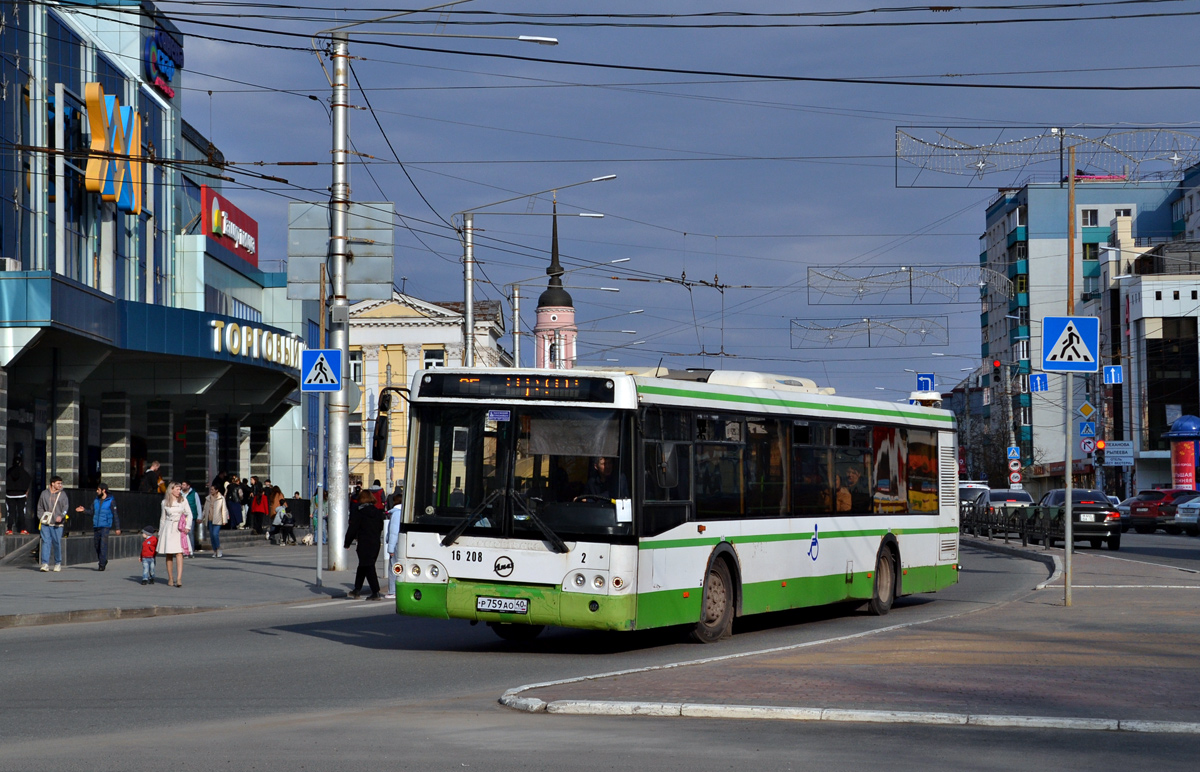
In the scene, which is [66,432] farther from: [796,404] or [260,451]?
[796,404]

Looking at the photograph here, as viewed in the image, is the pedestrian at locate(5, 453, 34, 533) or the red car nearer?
the pedestrian at locate(5, 453, 34, 533)

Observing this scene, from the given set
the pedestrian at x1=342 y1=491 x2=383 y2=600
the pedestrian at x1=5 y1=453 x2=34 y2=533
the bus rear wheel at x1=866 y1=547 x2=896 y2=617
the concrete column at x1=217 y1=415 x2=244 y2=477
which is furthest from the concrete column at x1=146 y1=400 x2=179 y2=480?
the bus rear wheel at x1=866 y1=547 x2=896 y2=617

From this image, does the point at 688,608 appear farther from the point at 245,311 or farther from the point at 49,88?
the point at 245,311

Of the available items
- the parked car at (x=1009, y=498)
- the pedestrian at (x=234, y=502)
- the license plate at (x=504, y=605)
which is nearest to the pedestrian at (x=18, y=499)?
the pedestrian at (x=234, y=502)

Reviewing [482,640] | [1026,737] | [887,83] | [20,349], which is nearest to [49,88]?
[20,349]

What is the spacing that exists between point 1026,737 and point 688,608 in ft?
19.9

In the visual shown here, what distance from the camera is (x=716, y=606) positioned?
600 inches

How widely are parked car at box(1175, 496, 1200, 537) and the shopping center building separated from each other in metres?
33.0

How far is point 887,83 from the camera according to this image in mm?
22422

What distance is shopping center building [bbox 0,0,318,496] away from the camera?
34.1m

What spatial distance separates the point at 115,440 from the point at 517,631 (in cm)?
2816

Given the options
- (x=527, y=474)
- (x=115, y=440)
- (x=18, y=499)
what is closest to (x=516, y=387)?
(x=527, y=474)

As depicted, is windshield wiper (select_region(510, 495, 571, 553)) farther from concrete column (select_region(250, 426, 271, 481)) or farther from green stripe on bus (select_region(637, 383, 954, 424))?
concrete column (select_region(250, 426, 271, 481))

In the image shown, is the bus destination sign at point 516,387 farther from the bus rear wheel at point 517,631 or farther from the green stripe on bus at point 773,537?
the bus rear wheel at point 517,631
